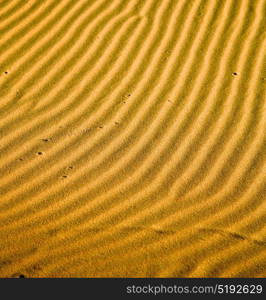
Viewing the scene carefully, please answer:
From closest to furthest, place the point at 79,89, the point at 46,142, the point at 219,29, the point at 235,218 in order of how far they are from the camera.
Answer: the point at 235,218, the point at 46,142, the point at 79,89, the point at 219,29

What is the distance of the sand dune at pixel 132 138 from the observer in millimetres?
2373

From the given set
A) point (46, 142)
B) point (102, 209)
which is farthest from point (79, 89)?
point (102, 209)

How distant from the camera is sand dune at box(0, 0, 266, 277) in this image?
237cm

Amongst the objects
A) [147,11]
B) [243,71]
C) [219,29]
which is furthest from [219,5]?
[243,71]

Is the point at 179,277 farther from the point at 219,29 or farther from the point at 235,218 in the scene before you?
the point at 219,29

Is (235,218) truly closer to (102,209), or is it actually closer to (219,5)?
(102,209)

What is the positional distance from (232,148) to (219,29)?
1704mm

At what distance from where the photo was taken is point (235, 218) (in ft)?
8.38

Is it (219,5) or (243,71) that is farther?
(219,5)

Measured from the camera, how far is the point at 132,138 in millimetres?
3082

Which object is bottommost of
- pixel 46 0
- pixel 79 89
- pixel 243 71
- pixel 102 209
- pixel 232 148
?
pixel 102 209

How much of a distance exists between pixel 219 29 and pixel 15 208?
112 inches

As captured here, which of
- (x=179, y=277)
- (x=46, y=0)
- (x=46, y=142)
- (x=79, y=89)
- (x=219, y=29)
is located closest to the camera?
(x=179, y=277)

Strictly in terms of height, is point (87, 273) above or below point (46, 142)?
below
